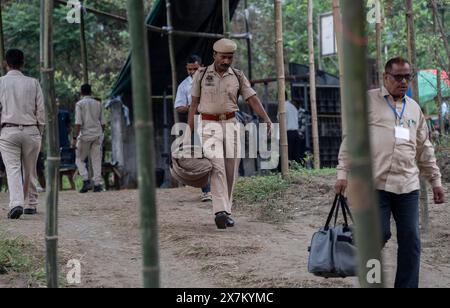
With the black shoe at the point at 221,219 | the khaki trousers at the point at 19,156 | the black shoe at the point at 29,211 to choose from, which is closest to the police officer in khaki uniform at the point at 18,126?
A: the khaki trousers at the point at 19,156

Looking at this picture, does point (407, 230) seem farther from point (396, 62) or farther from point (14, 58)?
point (14, 58)

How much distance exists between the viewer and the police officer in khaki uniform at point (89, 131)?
12398 millimetres

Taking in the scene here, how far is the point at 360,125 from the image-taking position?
270cm

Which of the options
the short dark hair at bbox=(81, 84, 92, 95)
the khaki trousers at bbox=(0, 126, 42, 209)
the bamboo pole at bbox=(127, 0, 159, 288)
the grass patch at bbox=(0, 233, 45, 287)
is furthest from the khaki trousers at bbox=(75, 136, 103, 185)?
the bamboo pole at bbox=(127, 0, 159, 288)

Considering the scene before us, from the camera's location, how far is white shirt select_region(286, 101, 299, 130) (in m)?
15.0

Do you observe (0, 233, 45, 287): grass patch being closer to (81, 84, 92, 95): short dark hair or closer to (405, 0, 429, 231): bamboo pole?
(405, 0, 429, 231): bamboo pole

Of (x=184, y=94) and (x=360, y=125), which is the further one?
(x=184, y=94)

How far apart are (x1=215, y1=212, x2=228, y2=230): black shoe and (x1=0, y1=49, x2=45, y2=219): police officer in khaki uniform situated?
6.73 feet

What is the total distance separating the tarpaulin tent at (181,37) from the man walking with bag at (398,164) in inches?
298

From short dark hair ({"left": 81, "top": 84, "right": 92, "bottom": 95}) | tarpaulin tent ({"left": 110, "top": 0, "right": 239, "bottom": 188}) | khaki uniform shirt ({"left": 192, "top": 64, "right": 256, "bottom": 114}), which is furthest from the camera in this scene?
tarpaulin tent ({"left": 110, "top": 0, "right": 239, "bottom": 188})

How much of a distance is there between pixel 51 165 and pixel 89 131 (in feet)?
26.1

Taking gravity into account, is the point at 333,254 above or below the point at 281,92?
below

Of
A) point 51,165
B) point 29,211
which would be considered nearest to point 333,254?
point 51,165

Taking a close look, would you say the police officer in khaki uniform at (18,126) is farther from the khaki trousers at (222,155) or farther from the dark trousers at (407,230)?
the dark trousers at (407,230)
